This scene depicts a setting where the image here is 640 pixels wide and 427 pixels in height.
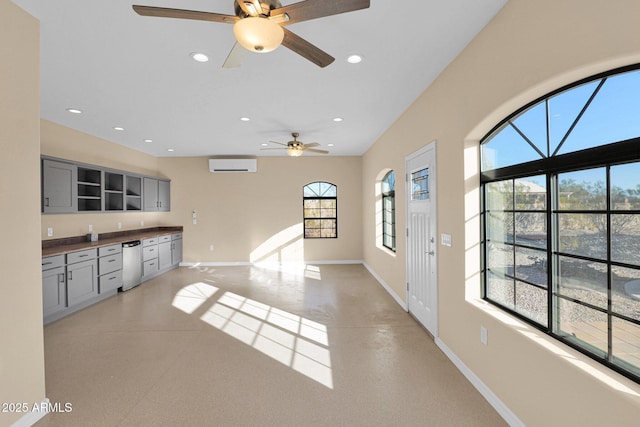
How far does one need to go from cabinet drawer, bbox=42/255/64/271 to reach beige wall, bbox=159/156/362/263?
137 inches

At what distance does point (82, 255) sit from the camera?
4.16 meters

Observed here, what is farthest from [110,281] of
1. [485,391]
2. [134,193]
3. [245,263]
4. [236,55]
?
[485,391]

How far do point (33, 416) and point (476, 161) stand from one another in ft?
12.6

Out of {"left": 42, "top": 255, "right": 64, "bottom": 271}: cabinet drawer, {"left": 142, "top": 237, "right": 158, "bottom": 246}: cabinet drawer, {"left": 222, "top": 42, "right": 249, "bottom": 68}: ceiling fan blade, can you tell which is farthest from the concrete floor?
Result: {"left": 222, "top": 42, "right": 249, "bottom": 68}: ceiling fan blade

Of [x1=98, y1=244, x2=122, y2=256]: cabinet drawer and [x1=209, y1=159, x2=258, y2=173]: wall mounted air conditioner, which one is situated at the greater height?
[x1=209, y1=159, x2=258, y2=173]: wall mounted air conditioner

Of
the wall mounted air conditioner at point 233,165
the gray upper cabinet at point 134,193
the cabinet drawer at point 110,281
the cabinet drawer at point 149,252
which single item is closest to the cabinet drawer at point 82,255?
the cabinet drawer at point 110,281

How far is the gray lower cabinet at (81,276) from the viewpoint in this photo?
12.9ft

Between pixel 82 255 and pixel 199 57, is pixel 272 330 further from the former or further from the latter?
pixel 82 255

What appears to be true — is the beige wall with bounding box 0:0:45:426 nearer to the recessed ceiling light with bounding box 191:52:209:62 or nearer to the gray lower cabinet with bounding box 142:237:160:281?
the recessed ceiling light with bounding box 191:52:209:62

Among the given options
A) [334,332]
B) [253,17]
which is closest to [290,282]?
[334,332]

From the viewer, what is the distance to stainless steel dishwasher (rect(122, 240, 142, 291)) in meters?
5.07

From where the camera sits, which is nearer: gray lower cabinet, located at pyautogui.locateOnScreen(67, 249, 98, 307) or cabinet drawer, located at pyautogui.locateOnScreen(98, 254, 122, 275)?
gray lower cabinet, located at pyautogui.locateOnScreen(67, 249, 98, 307)

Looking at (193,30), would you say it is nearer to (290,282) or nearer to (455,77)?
(455,77)

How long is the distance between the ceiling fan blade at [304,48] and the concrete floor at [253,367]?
2451mm
